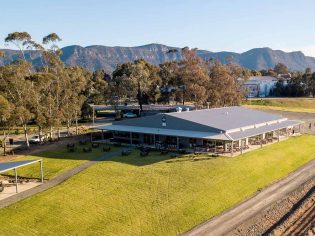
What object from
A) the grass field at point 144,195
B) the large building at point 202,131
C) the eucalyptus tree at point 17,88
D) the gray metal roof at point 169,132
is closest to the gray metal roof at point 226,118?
the large building at point 202,131

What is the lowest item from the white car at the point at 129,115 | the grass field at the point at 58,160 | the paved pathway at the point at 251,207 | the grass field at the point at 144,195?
the paved pathway at the point at 251,207

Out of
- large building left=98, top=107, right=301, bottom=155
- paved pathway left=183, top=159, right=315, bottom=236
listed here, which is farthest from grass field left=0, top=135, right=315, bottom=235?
large building left=98, top=107, right=301, bottom=155

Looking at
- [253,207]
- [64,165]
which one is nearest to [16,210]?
[64,165]

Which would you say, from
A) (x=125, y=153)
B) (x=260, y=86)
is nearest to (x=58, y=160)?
(x=125, y=153)

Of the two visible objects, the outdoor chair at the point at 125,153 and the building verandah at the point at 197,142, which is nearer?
the outdoor chair at the point at 125,153

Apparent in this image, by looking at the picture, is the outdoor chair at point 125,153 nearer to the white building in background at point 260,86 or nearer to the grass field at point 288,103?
the grass field at point 288,103

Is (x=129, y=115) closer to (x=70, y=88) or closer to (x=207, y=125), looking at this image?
(x=70, y=88)
